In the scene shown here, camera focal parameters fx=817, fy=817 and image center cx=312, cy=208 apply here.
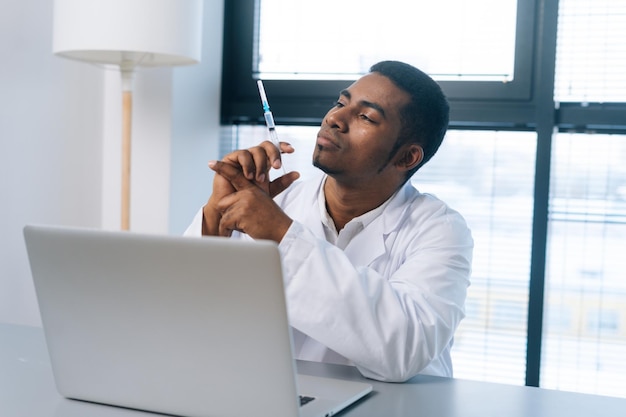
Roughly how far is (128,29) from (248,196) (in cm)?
111

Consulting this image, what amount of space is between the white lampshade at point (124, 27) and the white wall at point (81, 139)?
0.27 meters

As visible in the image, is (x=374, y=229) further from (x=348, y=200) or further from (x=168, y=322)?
(x=168, y=322)

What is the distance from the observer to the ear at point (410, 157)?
1.92 m

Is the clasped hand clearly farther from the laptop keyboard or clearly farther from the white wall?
the white wall

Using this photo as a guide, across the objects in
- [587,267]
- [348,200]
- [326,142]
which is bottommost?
[587,267]

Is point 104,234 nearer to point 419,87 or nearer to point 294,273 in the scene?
point 294,273

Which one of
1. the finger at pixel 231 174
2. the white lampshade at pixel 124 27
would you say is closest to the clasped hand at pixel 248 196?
the finger at pixel 231 174

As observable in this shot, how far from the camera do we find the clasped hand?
4.52ft

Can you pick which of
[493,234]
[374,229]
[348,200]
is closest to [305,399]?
[374,229]

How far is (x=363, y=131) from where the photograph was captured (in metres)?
1.82

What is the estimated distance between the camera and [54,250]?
3.28 feet

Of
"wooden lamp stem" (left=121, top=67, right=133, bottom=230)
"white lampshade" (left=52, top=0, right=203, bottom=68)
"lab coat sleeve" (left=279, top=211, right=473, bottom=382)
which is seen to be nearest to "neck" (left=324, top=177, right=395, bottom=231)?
"lab coat sleeve" (left=279, top=211, right=473, bottom=382)

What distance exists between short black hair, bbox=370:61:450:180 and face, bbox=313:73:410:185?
0.02 m

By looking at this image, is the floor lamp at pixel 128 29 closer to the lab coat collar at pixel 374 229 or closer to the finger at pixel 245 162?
the lab coat collar at pixel 374 229
